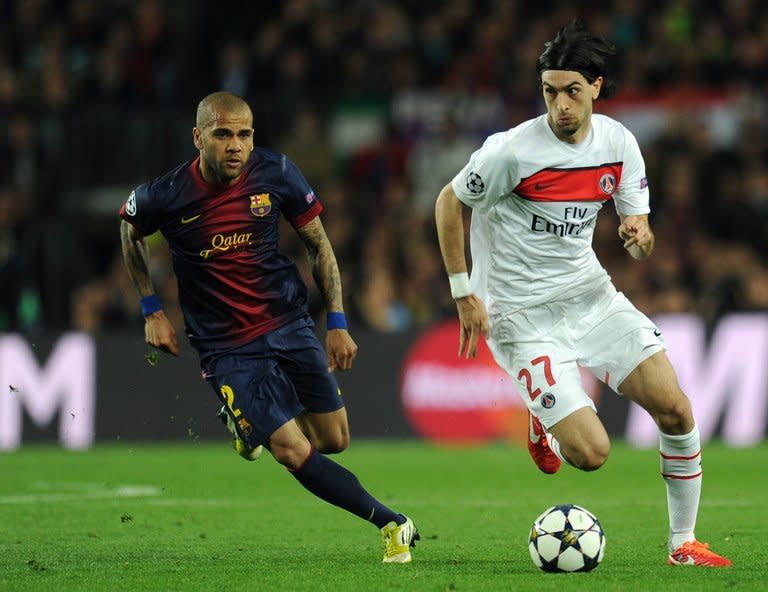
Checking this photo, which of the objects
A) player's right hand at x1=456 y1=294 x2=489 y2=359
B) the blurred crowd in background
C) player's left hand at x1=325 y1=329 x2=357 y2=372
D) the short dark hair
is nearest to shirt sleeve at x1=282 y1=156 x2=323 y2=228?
player's left hand at x1=325 y1=329 x2=357 y2=372

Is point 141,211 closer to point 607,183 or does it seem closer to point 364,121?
point 607,183

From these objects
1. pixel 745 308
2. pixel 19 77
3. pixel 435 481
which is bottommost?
pixel 435 481

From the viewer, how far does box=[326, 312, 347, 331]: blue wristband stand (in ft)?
25.0

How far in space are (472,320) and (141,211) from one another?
1.69 meters

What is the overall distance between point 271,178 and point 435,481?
483cm

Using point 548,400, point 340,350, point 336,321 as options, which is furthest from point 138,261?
point 548,400

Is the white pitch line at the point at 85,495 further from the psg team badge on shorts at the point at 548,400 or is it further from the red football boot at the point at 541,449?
the psg team badge on shorts at the point at 548,400

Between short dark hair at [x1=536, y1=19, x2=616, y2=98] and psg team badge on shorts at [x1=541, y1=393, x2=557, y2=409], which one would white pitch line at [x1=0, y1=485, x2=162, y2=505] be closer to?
psg team badge on shorts at [x1=541, y1=393, x2=557, y2=409]

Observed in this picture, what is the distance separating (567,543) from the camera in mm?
6996

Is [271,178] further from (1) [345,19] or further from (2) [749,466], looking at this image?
(1) [345,19]

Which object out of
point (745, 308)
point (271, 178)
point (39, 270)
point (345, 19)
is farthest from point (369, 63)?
point (271, 178)

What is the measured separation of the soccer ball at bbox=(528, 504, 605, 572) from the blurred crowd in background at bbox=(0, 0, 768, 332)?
8432 millimetres

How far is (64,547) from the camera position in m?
8.09

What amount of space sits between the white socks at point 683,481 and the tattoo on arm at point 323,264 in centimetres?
169
